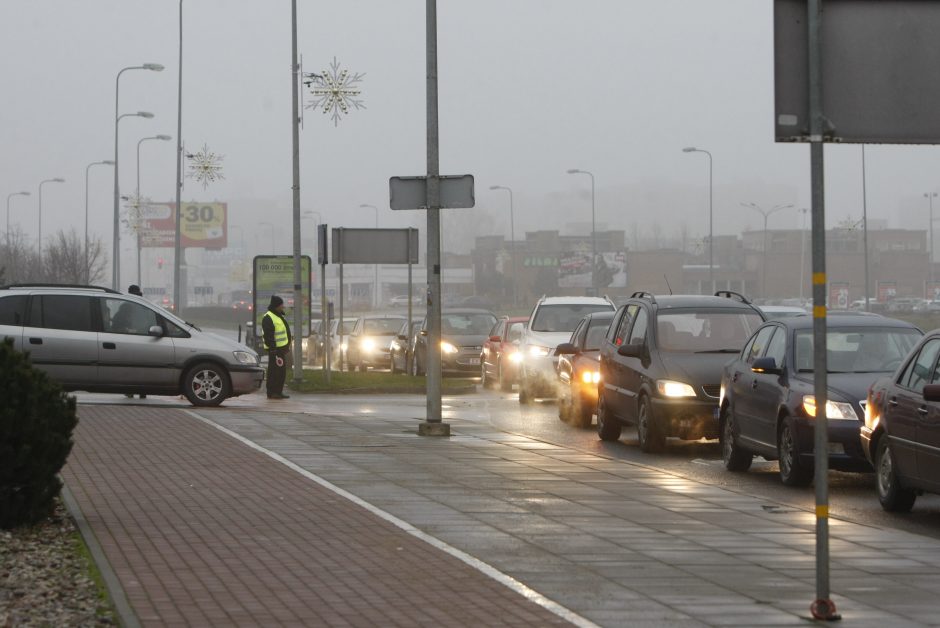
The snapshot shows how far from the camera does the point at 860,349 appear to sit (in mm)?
14984

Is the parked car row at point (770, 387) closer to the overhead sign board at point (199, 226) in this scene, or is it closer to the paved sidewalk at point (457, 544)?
the paved sidewalk at point (457, 544)

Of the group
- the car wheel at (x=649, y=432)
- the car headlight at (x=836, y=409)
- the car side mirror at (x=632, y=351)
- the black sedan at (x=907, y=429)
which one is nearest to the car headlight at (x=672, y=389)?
the car wheel at (x=649, y=432)

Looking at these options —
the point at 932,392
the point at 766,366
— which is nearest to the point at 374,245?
the point at 766,366

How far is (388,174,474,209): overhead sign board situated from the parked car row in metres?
2.51

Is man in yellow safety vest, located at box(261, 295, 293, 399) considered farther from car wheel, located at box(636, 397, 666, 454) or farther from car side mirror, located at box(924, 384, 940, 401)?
car side mirror, located at box(924, 384, 940, 401)

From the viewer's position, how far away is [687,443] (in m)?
19.0

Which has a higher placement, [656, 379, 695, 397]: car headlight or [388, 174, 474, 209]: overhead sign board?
[388, 174, 474, 209]: overhead sign board

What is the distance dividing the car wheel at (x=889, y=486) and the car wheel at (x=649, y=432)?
4.67 meters

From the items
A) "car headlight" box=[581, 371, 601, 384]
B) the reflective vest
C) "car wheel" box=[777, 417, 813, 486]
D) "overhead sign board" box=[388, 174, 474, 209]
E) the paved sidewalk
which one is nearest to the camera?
the paved sidewalk

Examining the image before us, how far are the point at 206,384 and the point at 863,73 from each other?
16.8m

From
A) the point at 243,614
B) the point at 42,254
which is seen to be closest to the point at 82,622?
the point at 243,614

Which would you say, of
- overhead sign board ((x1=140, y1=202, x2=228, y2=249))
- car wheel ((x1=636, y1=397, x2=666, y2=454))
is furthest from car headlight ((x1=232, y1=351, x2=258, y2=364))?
overhead sign board ((x1=140, y1=202, x2=228, y2=249))

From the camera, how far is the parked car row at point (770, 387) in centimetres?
1195

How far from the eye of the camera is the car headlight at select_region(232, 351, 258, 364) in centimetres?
2317
